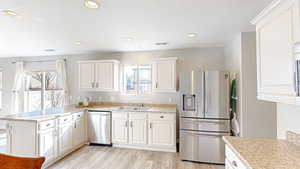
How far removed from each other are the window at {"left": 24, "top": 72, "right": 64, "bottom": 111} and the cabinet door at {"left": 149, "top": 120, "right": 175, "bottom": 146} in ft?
10.2

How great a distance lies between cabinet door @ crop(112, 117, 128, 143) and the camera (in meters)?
3.64

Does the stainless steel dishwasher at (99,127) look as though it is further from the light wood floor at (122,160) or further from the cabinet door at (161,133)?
the cabinet door at (161,133)

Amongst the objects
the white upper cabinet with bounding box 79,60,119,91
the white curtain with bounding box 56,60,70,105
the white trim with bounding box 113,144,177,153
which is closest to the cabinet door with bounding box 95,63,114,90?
the white upper cabinet with bounding box 79,60,119,91

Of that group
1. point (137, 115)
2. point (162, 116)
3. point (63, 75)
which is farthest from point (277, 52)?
point (63, 75)

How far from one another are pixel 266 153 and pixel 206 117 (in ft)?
5.46

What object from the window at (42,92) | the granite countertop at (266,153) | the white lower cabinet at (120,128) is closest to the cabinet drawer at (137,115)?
the white lower cabinet at (120,128)

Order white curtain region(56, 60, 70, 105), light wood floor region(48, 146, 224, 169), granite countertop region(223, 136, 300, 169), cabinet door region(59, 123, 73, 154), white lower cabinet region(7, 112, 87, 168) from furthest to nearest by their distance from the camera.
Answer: white curtain region(56, 60, 70, 105), cabinet door region(59, 123, 73, 154), light wood floor region(48, 146, 224, 169), white lower cabinet region(7, 112, 87, 168), granite countertop region(223, 136, 300, 169)

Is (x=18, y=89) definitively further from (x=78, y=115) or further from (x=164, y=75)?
(x=164, y=75)

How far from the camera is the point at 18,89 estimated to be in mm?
4918

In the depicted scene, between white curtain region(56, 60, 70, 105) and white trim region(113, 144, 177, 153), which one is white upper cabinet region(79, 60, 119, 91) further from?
white trim region(113, 144, 177, 153)

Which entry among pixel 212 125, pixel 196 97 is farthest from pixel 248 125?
pixel 196 97

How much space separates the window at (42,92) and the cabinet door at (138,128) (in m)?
2.62

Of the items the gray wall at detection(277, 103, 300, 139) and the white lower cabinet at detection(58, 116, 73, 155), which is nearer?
the gray wall at detection(277, 103, 300, 139)

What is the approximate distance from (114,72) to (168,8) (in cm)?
253
